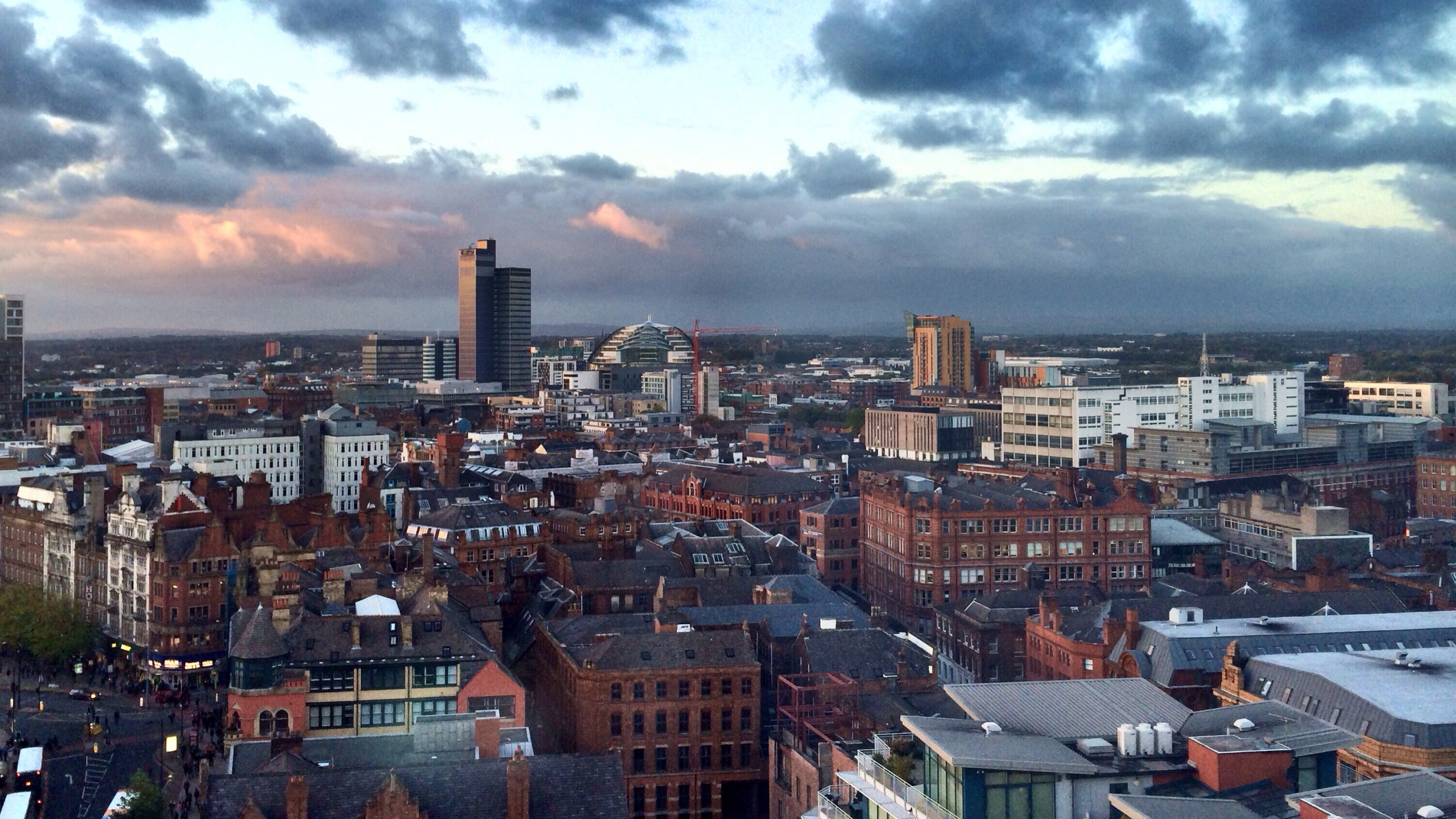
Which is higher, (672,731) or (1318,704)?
(1318,704)

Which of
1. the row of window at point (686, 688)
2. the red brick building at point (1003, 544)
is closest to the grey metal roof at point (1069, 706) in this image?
the row of window at point (686, 688)

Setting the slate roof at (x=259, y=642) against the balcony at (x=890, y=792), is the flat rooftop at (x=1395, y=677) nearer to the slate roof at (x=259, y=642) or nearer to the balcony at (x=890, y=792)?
the balcony at (x=890, y=792)

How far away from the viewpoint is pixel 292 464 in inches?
6978

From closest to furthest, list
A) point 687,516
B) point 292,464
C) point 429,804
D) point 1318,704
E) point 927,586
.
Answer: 1. point 429,804
2. point 1318,704
3. point 927,586
4. point 687,516
5. point 292,464

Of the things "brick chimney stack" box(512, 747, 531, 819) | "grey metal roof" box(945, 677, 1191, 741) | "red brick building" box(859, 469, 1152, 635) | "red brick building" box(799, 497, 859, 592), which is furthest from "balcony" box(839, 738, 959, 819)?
"red brick building" box(799, 497, 859, 592)

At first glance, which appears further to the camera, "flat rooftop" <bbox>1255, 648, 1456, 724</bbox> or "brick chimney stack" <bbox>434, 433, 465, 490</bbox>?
"brick chimney stack" <bbox>434, 433, 465, 490</bbox>

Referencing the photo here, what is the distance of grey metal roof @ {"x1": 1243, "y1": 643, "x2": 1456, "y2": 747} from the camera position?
51.2m

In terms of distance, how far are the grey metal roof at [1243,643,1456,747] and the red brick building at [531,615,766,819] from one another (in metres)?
25.8

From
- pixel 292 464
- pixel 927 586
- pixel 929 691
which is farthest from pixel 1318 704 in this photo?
pixel 292 464

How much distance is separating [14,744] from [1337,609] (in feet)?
235

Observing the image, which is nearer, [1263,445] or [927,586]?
[927,586]

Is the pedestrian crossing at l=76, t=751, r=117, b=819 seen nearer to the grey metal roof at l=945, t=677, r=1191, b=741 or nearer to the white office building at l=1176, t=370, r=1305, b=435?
the grey metal roof at l=945, t=677, r=1191, b=741

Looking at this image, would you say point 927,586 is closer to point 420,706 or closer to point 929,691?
point 929,691

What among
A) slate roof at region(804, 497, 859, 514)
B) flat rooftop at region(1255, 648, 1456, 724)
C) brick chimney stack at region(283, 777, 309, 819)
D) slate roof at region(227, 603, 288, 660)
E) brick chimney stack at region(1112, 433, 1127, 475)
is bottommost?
brick chimney stack at region(283, 777, 309, 819)
